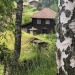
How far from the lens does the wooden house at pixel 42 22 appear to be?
53.7 meters

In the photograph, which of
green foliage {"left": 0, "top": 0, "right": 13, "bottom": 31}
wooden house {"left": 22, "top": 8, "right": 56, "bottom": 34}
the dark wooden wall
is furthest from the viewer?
the dark wooden wall

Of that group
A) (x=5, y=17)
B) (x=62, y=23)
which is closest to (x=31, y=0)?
(x=5, y=17)

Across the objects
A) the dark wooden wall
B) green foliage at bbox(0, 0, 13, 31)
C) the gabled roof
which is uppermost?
green foliage at bbox(0, 0, 13, 31)

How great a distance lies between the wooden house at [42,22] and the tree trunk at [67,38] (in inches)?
1969

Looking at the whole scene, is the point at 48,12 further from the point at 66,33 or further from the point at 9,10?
the point at 66,33

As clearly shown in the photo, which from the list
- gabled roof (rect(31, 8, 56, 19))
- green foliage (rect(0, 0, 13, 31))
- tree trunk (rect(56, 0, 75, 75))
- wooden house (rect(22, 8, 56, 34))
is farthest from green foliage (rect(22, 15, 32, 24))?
tree trunk (rect(56, 0, 75, 75))

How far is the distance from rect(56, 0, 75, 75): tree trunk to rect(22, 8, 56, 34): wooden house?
5001 cm

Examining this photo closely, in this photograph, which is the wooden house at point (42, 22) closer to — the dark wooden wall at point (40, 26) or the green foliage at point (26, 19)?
the dark wooden wall at point (40, 26)

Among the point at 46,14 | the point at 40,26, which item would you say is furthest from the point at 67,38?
the point at 40,26

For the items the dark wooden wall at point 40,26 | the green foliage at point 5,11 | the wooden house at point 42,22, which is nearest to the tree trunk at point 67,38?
the green foliage at point 5,11

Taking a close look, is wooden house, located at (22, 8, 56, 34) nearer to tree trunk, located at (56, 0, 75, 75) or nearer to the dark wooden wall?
the dark wooden wall

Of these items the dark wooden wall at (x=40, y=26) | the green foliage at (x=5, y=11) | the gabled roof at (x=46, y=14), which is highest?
the green foliage at (x=5, y=11)

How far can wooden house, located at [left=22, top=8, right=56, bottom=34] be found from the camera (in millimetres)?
53719

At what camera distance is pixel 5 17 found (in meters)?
11.5
